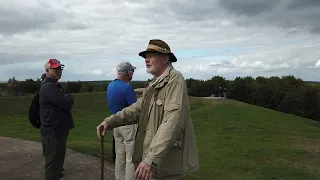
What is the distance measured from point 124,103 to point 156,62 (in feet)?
9.06

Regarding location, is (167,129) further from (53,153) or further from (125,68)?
Result: (125,68)

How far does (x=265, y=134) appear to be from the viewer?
60.3ft

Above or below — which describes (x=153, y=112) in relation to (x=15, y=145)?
above

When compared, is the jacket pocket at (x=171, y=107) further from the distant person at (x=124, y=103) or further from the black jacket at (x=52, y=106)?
the distant person at (x=124, y=103)

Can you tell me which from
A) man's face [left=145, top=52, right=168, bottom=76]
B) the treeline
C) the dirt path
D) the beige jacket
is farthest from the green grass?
the treeline

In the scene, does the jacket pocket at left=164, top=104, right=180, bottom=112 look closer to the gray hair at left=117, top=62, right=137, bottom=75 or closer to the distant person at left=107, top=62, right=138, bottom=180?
the distant person at left=107, top=62, right=138, bottom=180

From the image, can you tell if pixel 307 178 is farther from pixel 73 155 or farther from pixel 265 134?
pixel 265 134

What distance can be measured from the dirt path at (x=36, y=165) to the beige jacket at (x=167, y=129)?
180 inches

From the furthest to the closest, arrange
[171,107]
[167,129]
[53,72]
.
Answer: [53,72] → [171,107] → [167,129]

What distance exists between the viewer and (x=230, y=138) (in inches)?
646

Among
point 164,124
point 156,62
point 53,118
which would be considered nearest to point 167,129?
point 164,124

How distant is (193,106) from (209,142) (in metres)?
15.5

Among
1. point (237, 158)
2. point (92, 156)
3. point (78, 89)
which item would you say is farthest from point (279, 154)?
point (78, 89)

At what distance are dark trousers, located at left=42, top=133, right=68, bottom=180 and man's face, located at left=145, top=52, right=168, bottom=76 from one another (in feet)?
8.55
